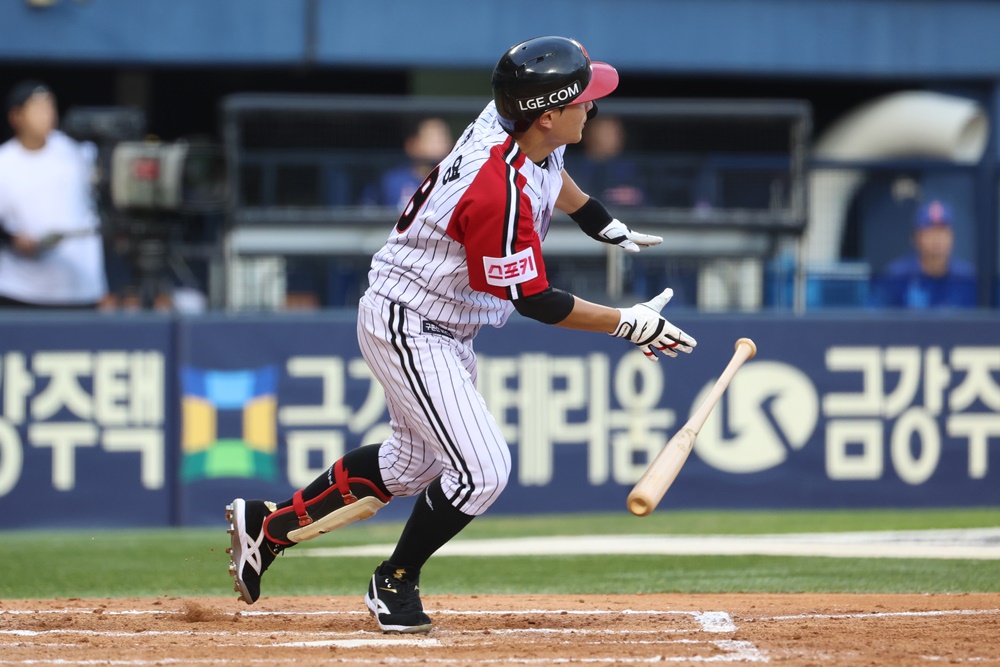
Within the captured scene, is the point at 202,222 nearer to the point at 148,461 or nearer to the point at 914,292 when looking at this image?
the point at 148,461

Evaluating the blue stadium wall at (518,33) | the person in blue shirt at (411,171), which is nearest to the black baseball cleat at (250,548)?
the person in blue shirt at (411,171)

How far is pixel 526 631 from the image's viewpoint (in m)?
4.91

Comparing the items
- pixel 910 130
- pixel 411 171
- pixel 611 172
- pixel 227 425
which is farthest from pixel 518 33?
pixel 227 425

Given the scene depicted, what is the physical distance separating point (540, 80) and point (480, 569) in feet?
9.88

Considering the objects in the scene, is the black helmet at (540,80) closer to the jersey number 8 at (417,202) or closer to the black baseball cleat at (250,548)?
the jersey number 8 at (417,202)

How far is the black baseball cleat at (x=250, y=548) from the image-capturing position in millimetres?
5160

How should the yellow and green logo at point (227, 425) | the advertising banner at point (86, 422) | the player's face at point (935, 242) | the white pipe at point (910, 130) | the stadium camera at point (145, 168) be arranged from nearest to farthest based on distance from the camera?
the advertising banner at point (86, 422) < the yellow and green logo at point (227, 425) < the stadium camera at point (145, 168) < the player's face at point (935, 242) < the white pipe at point (910, 130)

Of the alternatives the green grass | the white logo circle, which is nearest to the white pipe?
the white logo circle

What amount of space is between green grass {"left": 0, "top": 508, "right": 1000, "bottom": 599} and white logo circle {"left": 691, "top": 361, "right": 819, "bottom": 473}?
0.71 metres

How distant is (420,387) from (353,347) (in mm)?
4414

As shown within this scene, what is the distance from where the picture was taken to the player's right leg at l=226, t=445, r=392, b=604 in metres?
5.05

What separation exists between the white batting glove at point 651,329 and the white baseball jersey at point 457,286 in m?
0.30

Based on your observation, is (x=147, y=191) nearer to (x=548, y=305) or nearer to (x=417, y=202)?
(x=417, y=202)

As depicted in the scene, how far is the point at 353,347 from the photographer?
29.9 feet
